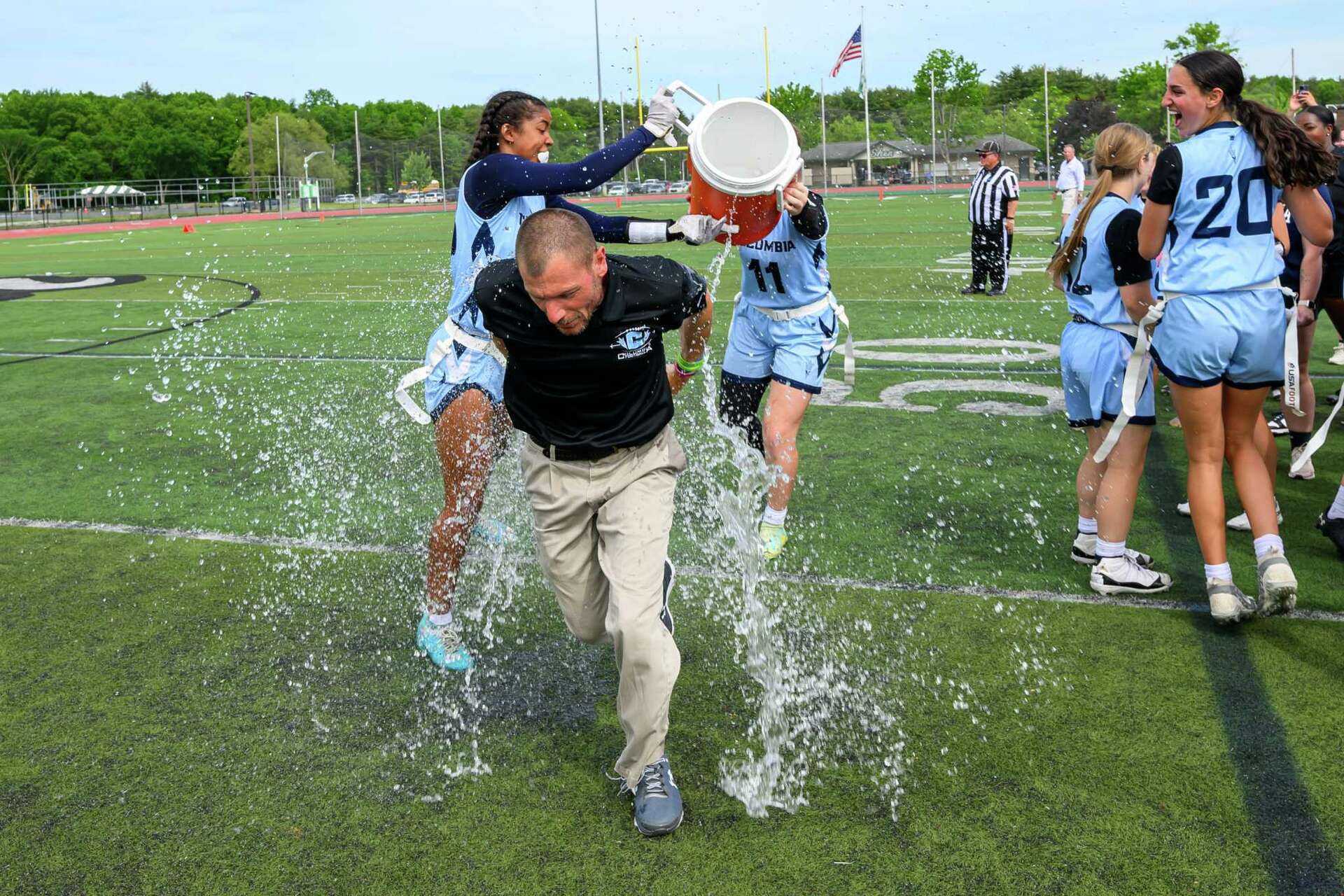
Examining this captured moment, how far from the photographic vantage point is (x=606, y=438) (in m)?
3.27

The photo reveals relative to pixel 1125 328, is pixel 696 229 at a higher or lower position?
higher

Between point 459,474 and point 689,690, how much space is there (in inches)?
42.2

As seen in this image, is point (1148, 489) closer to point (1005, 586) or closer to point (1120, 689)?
point (1005, 586)

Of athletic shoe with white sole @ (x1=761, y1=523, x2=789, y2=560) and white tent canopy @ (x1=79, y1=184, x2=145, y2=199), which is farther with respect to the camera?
white tent canopy @ (x1=79, y1=184, x2=145, y2=199)

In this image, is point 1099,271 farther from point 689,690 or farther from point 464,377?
point 464,377

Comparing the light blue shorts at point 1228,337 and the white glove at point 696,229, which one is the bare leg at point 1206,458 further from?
the white glove at point 696,229

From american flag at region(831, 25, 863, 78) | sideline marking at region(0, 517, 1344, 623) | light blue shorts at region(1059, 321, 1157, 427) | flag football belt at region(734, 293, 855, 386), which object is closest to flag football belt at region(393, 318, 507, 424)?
sideline marking at region(0, 517, 1344, 623)

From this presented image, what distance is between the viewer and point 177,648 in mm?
4301

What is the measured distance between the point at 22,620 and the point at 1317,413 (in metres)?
Answer: 7.29

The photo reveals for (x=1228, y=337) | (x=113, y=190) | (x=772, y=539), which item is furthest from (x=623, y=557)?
(x=113, y=190)

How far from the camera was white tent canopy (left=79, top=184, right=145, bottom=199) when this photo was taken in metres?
61.8

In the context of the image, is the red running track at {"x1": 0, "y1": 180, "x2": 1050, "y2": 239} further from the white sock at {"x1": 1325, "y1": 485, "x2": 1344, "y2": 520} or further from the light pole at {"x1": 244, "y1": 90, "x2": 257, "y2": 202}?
the white sock at {"x1": 1325, "y1": 485, "x2": 1344, "y2": 520}

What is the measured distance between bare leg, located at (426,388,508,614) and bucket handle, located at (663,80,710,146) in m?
1.06

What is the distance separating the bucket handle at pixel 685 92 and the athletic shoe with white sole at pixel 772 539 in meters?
1.88
